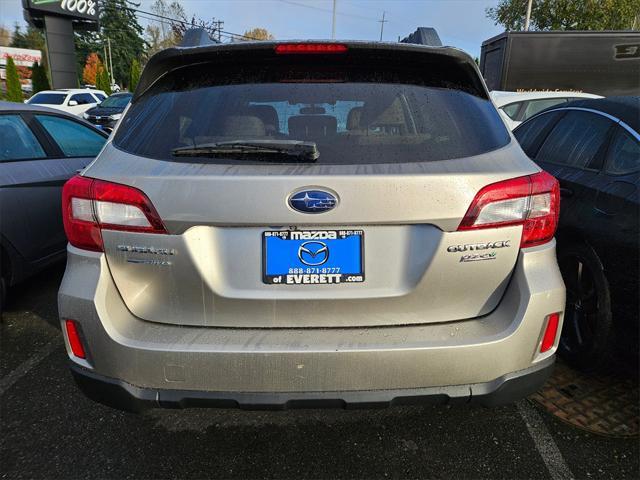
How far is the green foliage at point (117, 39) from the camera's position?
6084 centimetres

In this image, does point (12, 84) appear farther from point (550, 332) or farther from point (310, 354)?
point (550, 332)

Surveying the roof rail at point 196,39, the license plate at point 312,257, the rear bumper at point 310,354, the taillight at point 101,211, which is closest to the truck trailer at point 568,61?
the roof rail at point 196,39

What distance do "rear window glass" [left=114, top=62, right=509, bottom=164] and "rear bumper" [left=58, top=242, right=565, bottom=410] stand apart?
499 millimetres

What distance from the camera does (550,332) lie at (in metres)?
1.69

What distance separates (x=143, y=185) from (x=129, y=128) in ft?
1.33

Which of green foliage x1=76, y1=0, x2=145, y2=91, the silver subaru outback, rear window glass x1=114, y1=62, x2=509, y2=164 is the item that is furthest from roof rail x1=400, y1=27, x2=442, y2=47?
green foliage x1=76, y1=0, x2=145, y2=91

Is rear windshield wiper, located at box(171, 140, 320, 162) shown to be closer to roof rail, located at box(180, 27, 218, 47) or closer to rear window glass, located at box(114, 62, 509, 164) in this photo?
rear window glass, located at box(114, 62, 509, 164)

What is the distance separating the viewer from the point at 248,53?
1815 mm

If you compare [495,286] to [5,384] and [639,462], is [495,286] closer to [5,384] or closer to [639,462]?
[639,462]

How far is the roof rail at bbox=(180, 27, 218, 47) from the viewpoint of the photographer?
6.48 feet

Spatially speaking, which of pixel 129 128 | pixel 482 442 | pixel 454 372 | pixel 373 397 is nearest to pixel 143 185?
pixel 129 128

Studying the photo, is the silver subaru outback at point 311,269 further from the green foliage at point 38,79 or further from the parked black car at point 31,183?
the green foliage at point 38,79

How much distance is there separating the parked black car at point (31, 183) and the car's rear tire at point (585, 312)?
381 centimetres

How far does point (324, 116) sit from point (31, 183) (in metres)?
2.84
